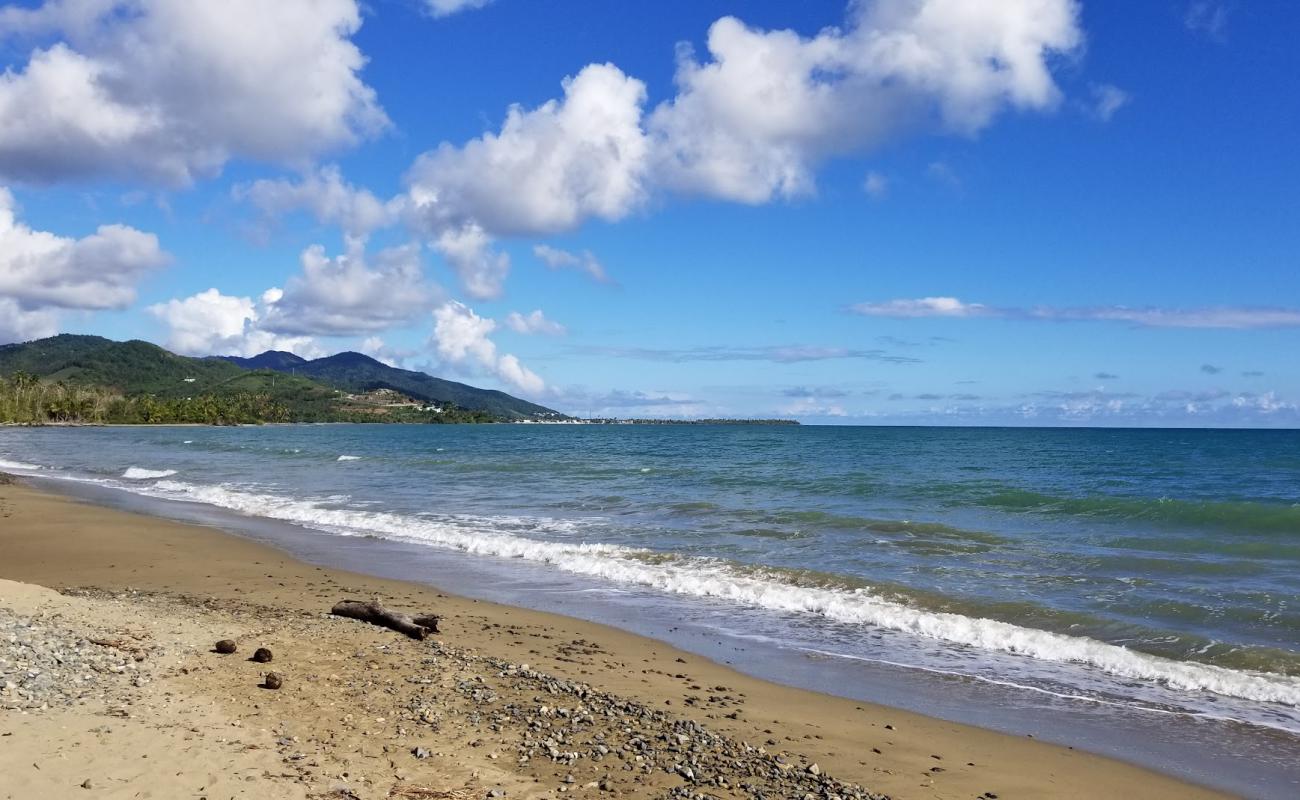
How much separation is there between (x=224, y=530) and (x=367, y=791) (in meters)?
19.7

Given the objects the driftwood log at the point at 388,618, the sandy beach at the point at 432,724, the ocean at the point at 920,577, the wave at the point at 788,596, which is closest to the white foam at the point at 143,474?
the ocean at the point at 920,577

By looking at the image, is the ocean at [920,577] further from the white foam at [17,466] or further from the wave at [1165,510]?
the white foam at [17,466]

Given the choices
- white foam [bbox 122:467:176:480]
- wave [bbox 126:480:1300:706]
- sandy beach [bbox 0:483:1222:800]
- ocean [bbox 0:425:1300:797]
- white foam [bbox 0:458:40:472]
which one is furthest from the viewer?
white foam [bbox 0:458:40:472]

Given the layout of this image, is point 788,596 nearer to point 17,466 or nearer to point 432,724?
point 432,724

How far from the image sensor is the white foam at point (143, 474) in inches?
1654

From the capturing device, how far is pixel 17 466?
48281mm

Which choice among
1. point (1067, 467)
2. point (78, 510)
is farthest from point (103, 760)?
point (1067, 467)

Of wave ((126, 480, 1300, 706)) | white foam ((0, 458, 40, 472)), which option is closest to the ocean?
wave ((126, 480, 1300, 706))

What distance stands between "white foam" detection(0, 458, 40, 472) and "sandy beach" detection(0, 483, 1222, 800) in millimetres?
43512

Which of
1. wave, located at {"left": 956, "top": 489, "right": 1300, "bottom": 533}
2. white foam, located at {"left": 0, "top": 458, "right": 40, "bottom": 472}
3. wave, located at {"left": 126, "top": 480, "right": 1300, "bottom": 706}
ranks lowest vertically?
white foam, located at {"left": 0, "top": 458, "right": 40, "bottom": 472}

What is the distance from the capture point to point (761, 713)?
8.51 m

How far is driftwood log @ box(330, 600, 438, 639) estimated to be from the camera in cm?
1065

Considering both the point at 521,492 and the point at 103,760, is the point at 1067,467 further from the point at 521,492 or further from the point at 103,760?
the point at 103,760

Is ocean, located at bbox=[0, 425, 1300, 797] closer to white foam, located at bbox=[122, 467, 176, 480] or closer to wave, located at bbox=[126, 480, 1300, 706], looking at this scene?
wave, located at bbox=[126, 480, 1300, 706]
